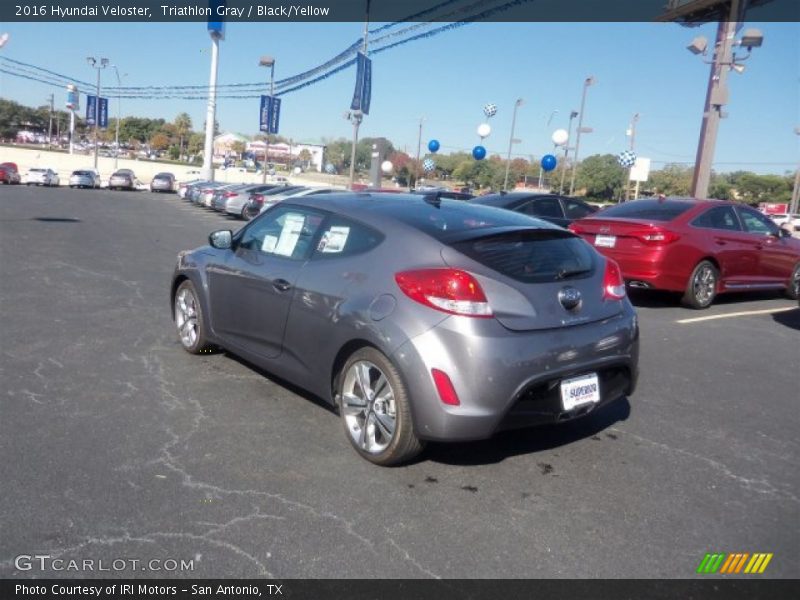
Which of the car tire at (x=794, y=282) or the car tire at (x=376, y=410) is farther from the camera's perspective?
the car tire at (x=794, y=282)

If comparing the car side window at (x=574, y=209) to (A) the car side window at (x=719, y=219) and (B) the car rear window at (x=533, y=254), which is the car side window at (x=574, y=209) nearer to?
(A) the car side window at (x=719, y=219)

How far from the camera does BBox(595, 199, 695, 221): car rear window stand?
348 inches

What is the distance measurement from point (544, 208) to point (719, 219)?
3151 mm

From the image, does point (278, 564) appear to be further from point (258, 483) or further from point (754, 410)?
point (754, 410)

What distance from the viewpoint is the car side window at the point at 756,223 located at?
31.5 feet

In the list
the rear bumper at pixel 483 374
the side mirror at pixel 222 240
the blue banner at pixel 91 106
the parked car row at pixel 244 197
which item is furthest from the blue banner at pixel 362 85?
the blue banner at pixel 91 106

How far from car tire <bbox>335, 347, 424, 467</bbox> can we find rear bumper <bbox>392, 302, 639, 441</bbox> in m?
0.09

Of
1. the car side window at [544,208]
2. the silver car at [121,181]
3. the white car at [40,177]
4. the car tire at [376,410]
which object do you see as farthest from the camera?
the silver car at [121,181]

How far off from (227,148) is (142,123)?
18.5m

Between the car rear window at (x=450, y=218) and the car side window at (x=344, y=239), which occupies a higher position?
the car rear window at (x=450, y=218)

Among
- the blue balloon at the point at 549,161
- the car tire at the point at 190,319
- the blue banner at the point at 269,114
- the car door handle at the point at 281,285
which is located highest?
the blue banner at the point at 269,114

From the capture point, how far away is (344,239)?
416 centimetres

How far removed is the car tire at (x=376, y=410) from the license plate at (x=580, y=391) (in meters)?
0.82

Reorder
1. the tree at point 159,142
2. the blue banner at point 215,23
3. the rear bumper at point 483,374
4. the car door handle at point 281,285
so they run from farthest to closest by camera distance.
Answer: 1. the tree at point 159,142
2. the blue banner at point 215,23
3. the car door handle at point 281,285
4. the rear bumper at point 483,374
